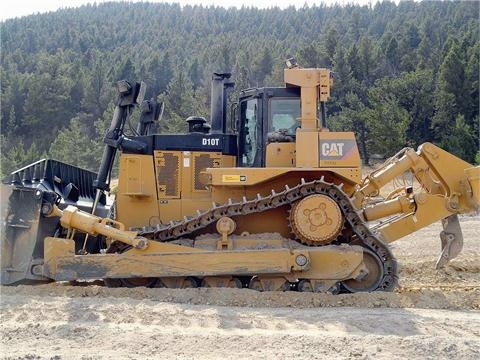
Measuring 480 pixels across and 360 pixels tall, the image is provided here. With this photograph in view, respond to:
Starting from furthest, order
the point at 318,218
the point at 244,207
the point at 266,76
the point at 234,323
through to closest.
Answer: the point at 266,76
the point at 244,207
the point at 318,218
the point at 234,323

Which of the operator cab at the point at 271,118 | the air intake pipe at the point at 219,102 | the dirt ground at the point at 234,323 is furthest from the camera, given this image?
the air intake pipe at the point at 219,102

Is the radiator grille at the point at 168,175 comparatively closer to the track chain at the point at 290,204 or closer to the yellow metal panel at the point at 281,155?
the track chain at the point at 290,204

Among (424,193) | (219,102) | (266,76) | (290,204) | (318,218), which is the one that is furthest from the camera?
(266,76)

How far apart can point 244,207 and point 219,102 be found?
6.86 ft

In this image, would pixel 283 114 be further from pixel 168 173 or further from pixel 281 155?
pixel 168 173

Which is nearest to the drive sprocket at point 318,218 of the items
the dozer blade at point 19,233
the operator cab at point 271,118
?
the operator cab at point 271,118

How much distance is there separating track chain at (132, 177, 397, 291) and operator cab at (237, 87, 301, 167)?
0.81 meters

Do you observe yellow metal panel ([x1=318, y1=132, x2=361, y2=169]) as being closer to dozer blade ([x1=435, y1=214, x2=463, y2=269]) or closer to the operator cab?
the operator cab

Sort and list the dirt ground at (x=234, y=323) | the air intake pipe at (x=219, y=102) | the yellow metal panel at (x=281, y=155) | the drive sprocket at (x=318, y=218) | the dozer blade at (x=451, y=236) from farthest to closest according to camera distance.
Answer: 1. the air intake pipe at (x=219, y=102)
2. the dozer blade at (x=451, y=236)
3. the yellow metal panel at (x=281, y=155)
4. the drive sprocket at (x=318, y=218)
5. the dirt ground at (x=234, y=323)

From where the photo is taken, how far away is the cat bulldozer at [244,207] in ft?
26.6

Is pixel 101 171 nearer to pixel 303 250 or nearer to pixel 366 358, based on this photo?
pixel 303 250

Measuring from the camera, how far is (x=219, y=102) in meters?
9.52

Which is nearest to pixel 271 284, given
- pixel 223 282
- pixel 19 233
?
pixel 223 282

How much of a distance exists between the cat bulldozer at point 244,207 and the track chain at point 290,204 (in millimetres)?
15
